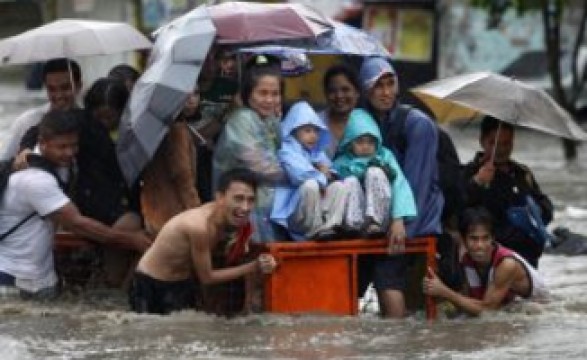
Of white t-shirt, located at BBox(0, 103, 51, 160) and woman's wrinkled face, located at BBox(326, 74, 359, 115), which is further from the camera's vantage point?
white t-shirt, located at BBox(0, 103, 51, 160)

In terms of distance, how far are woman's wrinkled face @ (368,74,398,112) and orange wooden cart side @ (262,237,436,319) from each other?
33.5 inches

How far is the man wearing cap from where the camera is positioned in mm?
9484

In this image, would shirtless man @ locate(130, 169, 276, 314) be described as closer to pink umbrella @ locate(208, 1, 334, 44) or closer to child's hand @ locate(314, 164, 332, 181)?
child's hand @ locate(314, 164, 332, 181)

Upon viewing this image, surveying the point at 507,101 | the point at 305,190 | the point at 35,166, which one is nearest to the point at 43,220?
the point at 35,166

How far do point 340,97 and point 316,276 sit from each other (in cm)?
110

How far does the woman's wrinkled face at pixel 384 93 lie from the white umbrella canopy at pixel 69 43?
1.58 meters

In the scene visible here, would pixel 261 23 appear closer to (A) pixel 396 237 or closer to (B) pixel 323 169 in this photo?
(B) pixel 323 169

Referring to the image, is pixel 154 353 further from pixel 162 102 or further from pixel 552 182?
pixel 552 182

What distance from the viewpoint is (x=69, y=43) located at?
10.3 m

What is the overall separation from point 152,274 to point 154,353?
0.55 meters

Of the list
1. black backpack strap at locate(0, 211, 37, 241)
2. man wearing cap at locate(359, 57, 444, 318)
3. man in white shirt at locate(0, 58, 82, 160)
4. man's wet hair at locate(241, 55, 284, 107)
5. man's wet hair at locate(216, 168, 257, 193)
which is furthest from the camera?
man in white shirt at locate(0, 58, 82, 160)

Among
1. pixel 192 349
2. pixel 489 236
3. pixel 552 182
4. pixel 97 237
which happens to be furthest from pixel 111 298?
pixel 552 182

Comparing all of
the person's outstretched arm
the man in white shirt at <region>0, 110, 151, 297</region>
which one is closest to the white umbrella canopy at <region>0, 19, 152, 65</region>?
the man in white shirt at <region>0, 110, 151, 297</region>

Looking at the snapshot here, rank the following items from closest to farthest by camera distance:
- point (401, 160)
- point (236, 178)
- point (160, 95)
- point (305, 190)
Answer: point (236, 178)
point (305, 190)
point (160, 95)
point (401, 160)
